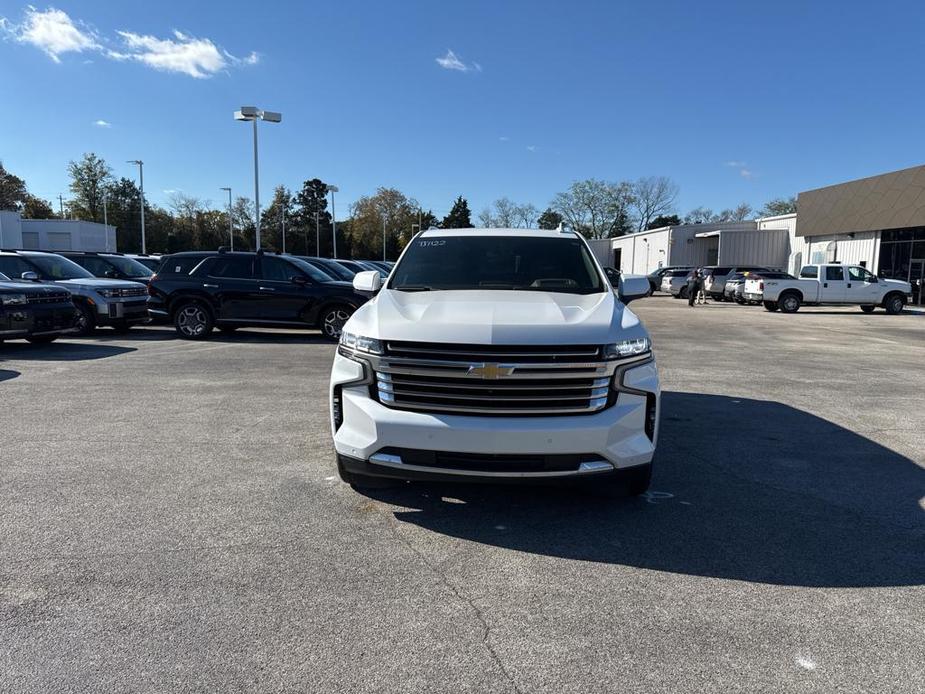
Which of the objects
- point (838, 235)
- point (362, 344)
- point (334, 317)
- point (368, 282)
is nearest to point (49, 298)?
point (334, 317)

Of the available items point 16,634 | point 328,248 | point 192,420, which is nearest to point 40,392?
point 192,420

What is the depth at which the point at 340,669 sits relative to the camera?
8.46 feet

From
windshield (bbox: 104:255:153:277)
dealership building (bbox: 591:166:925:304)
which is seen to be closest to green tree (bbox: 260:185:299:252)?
dealership building (bbox: 591:166:925:304)

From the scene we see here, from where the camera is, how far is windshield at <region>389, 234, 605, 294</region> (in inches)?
206

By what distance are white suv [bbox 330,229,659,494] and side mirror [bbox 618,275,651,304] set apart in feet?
4.26

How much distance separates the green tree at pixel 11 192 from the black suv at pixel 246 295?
299ft

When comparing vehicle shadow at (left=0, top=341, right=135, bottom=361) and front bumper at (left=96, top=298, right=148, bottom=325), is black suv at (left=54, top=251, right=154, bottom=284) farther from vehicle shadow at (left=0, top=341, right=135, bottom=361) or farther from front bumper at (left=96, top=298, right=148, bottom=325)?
vehicle shadow at (left=0, top=341, right=135, bottom=361)

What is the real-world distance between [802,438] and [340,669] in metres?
5.27

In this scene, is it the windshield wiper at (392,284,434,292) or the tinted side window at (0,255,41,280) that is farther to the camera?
the tinted side window at (0,255,41,280)

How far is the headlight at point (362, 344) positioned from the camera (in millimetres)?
3916

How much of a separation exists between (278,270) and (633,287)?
32.2ft

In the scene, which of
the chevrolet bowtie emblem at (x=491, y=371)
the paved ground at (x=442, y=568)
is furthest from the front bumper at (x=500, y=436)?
the paved ground at (x=442, y=568)

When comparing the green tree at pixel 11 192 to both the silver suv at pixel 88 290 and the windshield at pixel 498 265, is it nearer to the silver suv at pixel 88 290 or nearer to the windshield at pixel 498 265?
the silver suv at pixel 88 290

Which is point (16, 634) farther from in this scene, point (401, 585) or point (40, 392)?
point (40, 392)
